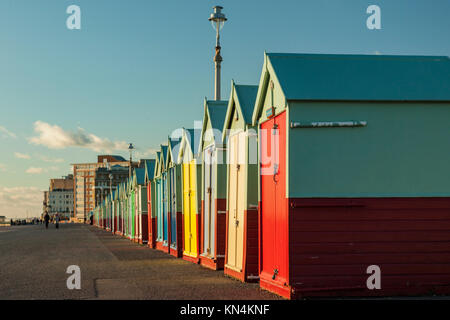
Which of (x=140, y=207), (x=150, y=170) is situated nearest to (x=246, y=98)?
(x=150, y=170)

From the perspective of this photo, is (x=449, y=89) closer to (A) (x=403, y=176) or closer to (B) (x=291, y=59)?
(A) (x=403, y=176)

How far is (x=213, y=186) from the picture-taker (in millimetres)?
16906

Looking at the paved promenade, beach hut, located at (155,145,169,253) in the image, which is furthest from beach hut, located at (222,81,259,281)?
beach hut, located at (155,145,169,253)

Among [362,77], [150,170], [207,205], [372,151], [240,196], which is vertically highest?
[362,77]

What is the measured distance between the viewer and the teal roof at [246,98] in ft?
44.8

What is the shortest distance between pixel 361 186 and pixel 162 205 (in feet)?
54.0

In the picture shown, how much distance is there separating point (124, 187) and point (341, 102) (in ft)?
129

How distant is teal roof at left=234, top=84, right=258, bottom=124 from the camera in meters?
13.7

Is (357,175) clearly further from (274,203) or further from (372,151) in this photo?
(274,203)

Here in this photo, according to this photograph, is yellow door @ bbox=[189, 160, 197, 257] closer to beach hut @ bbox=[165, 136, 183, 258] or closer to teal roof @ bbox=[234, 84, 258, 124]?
beach hut @ bbox=[165, 136, 183, 258]

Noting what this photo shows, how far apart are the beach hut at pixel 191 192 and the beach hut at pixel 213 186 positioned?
0.67m
